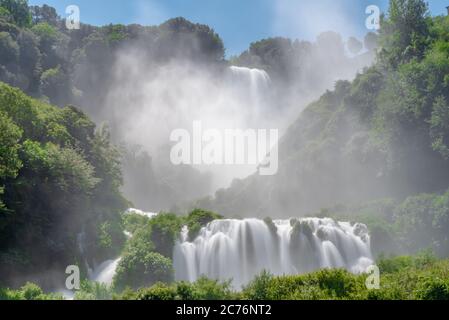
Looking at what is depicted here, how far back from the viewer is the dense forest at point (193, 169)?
29.5 meters

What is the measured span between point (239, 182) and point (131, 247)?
35.2 meters

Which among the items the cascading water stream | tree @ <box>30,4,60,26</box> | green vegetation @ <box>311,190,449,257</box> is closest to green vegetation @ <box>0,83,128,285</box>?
the cascading water stream

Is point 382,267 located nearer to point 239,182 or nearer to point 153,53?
point 239,182

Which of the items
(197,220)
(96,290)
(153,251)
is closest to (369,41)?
(197,220)

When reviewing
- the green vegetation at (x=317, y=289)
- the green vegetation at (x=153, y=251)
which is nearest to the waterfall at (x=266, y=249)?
the green vegetation at (x=153, y=251)

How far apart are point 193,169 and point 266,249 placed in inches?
1972

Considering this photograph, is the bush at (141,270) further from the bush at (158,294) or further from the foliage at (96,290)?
the bush at (158,294)

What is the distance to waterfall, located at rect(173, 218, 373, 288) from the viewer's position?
1459 inches

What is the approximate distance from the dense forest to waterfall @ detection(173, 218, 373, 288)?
109 cm

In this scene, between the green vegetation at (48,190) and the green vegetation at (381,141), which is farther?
the green vegetation at (381,141)

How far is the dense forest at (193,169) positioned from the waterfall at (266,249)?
3.57 feet
